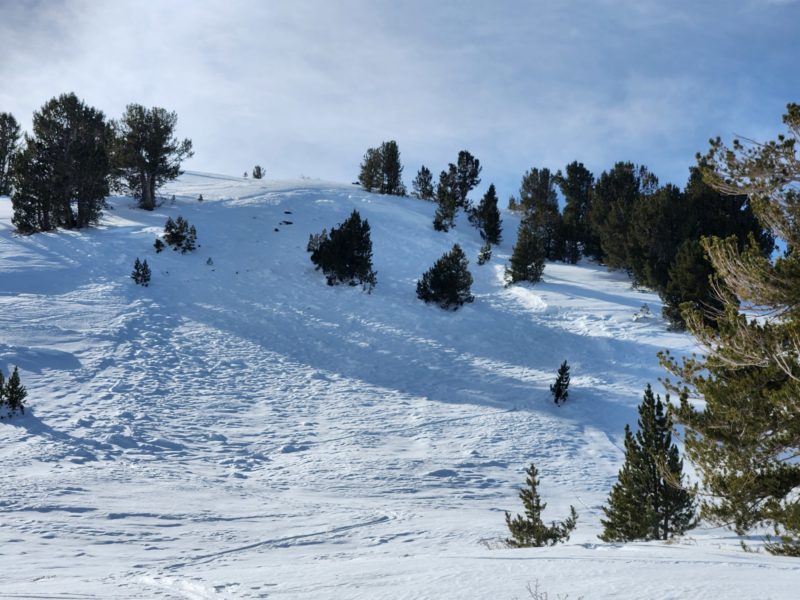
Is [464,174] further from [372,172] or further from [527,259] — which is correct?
[527,259]

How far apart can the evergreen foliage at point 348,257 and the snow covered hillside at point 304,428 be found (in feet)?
3.29

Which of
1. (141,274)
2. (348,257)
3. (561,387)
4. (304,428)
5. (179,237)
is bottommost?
(304,428)

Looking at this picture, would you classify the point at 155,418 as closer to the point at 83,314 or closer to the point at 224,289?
the point at 83,314

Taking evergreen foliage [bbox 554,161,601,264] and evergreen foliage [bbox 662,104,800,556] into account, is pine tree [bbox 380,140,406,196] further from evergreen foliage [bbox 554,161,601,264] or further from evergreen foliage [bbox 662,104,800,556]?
evergreen foliage [bbox 662,104,800,556]

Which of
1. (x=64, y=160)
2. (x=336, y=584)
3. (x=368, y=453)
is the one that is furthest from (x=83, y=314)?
(x=336, y=584)

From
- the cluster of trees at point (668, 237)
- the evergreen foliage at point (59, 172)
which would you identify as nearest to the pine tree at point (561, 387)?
the cluster of trees at point (668, 237)

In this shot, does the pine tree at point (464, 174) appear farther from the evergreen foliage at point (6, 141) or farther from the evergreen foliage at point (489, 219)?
the evergreen foliage at point (6, 141)

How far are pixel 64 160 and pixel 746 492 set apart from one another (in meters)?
31.5

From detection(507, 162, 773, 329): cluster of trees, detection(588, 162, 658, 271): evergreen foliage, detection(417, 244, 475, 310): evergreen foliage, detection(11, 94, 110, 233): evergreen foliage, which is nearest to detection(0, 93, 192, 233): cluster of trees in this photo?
detection(11, 94, 110, 233): evergreen foliage

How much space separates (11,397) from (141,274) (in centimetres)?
1086

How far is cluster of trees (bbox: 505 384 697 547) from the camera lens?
8578 mm

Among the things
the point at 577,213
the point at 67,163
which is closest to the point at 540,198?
the point at 577,213

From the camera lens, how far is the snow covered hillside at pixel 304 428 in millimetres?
5414

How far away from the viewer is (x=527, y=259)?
26891 mm
